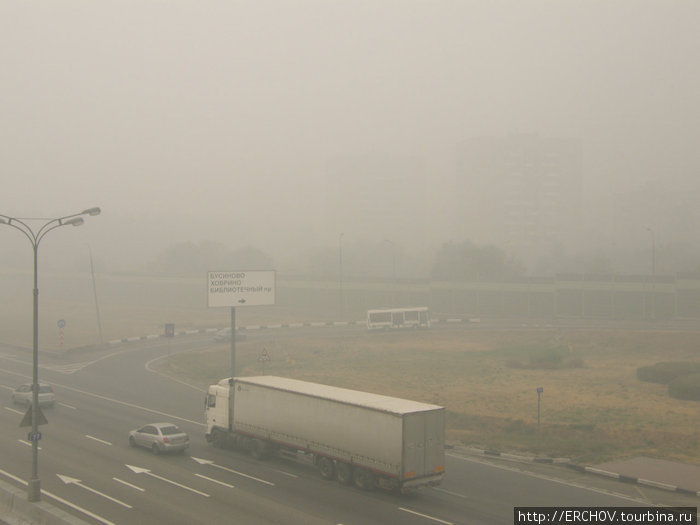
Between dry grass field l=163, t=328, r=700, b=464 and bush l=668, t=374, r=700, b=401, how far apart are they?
27.8 inches

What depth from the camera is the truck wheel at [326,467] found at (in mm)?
21594

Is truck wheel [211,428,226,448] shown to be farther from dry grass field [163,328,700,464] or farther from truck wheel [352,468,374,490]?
dry grass field [163,328,700,464]

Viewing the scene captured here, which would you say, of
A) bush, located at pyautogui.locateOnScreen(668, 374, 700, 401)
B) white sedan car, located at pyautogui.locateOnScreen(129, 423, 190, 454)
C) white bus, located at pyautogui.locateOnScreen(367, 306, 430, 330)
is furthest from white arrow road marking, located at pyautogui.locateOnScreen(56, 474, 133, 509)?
white bus, located at pyautogui.locateOnScreen(367, 306, 430, 330)

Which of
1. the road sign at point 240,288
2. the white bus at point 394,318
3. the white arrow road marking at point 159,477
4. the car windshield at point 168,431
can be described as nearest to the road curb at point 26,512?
the white arrow road marking at point 159,477

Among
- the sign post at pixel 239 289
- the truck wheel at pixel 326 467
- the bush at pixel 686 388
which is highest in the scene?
the sign post at pixel 239 289

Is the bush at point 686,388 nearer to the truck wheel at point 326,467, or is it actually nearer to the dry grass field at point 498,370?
the dry grass field at point 498,370

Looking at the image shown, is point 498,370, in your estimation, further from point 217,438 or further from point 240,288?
point 217,438

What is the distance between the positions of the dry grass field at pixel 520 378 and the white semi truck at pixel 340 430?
9.00 meters

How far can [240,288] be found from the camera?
1638 inches

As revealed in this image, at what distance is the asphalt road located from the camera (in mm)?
18188

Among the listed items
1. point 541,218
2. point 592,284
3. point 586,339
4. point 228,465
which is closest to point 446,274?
point 592,284

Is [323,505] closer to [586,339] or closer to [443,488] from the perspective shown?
[443,488]

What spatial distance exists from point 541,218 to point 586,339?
455ft

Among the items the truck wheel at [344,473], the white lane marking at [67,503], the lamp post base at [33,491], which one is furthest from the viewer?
the truck wheel at [344,473]
